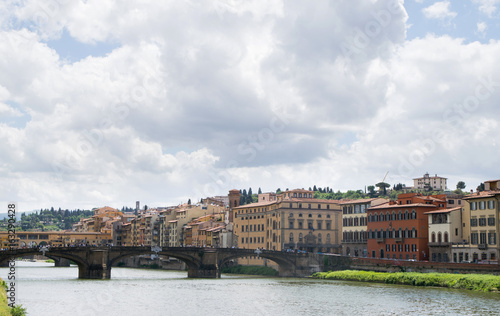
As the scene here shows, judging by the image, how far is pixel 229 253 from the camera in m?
112

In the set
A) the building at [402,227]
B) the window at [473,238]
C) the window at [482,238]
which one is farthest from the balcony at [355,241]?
the window at [482,238]

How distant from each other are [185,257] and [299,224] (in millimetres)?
29750

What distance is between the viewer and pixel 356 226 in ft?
389

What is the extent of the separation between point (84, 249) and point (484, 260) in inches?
2282

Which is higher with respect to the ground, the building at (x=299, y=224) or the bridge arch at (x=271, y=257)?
the building at (x=299, y=224)

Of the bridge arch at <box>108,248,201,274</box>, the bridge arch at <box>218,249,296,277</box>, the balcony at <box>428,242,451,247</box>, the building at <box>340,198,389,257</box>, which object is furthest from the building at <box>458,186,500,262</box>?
the bridge arch at <box>108,248,201,274</box>

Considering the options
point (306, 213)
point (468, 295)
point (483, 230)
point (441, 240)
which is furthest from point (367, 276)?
point (306, 213)

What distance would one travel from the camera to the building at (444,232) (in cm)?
9269

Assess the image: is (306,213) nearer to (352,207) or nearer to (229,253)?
(352,207)

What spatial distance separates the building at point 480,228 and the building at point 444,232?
1.02m

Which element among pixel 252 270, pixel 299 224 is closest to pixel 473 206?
pixel 299 224

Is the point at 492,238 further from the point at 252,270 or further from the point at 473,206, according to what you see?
the point at 252,270

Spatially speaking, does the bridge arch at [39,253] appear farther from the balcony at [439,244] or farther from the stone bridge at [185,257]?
the balcony at [439,244]

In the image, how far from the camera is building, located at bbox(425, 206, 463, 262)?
92.7 m
